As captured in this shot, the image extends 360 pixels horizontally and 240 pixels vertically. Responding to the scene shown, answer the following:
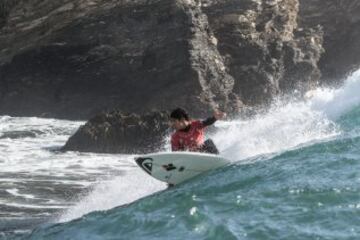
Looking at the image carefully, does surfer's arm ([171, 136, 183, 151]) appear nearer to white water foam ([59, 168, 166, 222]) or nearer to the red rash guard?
the red rash guard

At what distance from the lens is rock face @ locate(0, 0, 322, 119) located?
26.6m

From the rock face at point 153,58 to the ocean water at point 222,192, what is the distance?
630 cm

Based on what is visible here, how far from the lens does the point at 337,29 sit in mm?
35125

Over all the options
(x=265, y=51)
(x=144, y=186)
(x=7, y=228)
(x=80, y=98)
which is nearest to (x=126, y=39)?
(x=80, y=98)

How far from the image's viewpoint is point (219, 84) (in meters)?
26.8

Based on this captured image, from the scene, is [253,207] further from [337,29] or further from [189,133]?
[337,29]

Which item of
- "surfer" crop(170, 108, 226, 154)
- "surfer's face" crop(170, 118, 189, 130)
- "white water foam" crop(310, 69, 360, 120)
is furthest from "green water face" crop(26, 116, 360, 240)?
"white water foam" crop(310, 69, 360, 120)

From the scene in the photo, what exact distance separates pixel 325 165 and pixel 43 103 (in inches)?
726

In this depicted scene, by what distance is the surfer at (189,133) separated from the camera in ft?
43.8

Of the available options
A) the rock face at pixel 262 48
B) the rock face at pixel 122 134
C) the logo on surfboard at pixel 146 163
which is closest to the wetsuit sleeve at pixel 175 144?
the logo on surfboard at pixel 146 163

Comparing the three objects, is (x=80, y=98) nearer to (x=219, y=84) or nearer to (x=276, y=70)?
(x=219, y=84)

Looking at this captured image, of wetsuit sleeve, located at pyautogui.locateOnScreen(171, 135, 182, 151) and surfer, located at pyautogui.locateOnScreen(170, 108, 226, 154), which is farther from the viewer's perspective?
wetsuit sleeve, located at pyautogui.locateOnScreen(171, 135, 182, 151)

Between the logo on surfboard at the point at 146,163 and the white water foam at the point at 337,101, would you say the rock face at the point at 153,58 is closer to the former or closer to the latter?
the white water foam at the point at 337,101

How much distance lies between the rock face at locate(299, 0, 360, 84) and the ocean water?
13.7 metres
